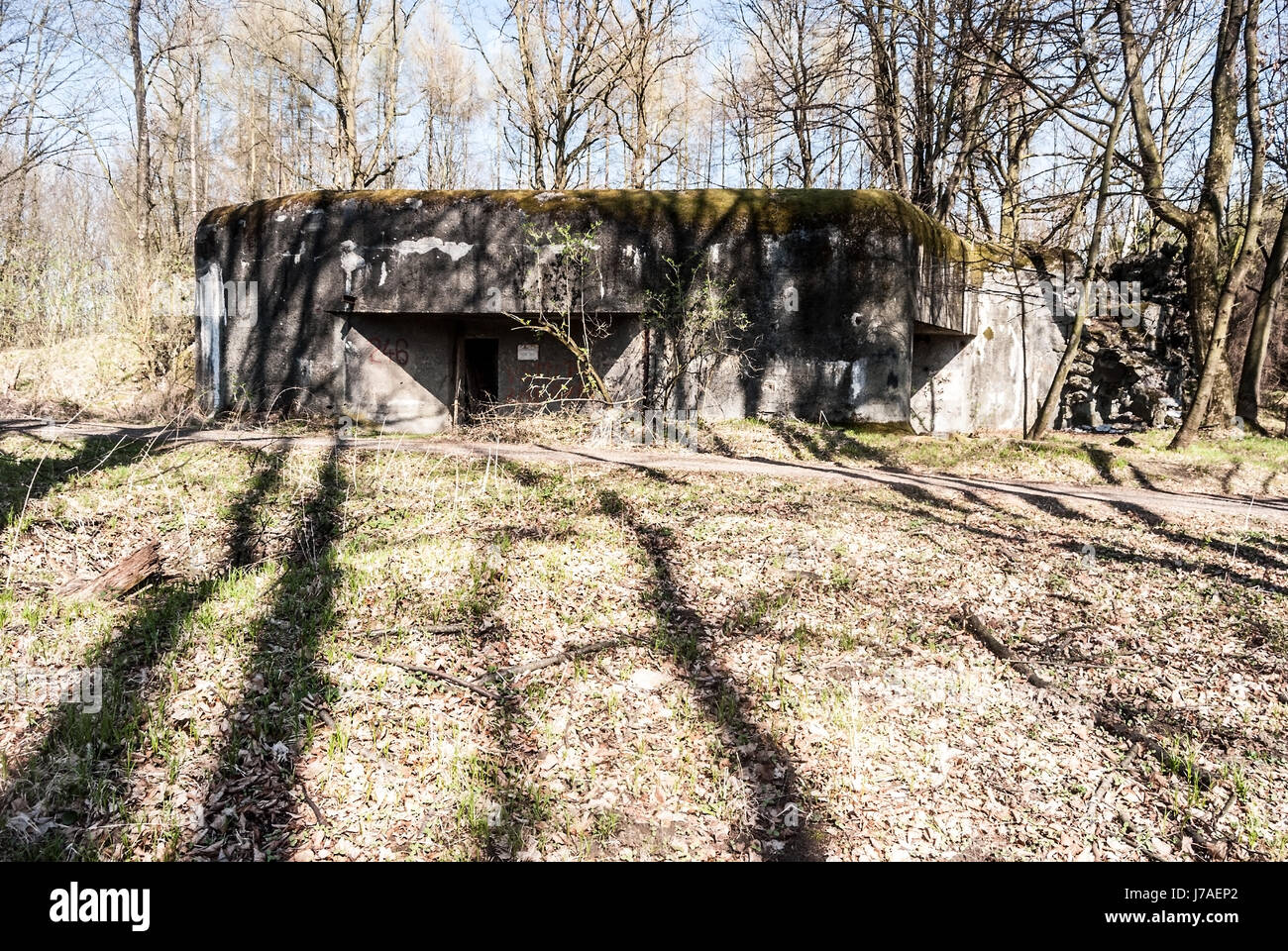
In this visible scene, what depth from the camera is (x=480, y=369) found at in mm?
14555

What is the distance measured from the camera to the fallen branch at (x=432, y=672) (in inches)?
168

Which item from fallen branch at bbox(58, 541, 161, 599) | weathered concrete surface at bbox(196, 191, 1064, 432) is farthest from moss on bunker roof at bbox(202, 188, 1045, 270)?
fallen branch at bbox(58, 541, 161, 599)

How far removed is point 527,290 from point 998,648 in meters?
9.13

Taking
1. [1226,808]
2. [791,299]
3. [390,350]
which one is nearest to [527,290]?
[390,350]

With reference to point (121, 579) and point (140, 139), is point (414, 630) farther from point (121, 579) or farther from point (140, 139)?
point (140, 139)

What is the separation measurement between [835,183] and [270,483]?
24.9 meters

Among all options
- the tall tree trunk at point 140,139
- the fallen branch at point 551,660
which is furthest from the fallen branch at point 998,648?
the tall tree trunk at point 140,139

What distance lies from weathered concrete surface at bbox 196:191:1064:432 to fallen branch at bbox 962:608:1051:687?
24.0 ft

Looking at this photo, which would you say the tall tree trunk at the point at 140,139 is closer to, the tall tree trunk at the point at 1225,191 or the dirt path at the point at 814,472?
the dirt path at the point at 814,472

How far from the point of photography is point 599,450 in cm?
1015
